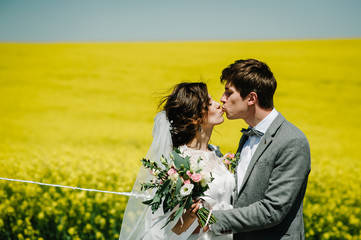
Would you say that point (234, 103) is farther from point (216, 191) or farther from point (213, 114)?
point (216, 191)

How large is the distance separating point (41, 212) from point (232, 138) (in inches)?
234

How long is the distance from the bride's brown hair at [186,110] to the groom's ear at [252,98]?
1.61 feet

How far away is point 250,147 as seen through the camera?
9.64 ft

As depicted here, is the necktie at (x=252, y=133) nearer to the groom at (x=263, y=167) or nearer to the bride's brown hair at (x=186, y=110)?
the groom at (x=263, y=167)

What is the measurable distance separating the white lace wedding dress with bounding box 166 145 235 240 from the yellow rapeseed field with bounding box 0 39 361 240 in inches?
29.9

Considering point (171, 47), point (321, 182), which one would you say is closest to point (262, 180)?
point (321, 182)

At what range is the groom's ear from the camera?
9.20 ft

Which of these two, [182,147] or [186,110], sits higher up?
[186,110]

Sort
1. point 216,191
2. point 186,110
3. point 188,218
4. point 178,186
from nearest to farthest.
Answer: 1. point 178,186
2. point 188,218
3. point 216,191
4. point 186,110

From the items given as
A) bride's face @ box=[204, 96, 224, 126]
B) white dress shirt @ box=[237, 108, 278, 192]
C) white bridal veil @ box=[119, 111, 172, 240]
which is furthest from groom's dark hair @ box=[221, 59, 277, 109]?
white bridal veil @ box=[119, 111, 172, 240]

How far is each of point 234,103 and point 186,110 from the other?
17.8 inches

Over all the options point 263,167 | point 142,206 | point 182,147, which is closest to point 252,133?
point 263,167

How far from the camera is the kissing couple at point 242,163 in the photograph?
2.47 m

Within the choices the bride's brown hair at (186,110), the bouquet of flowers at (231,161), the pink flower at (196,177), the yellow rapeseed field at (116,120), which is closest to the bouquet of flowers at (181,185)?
the pink flower at (196,177)
